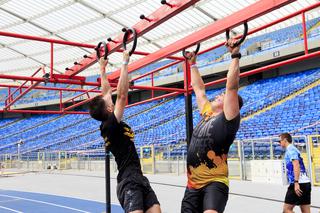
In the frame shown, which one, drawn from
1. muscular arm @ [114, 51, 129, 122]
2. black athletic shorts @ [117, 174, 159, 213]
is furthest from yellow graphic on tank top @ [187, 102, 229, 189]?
muscular arm @ [114, 51, 129, 122]

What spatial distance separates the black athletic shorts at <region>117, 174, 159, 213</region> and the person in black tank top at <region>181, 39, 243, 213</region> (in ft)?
1.29

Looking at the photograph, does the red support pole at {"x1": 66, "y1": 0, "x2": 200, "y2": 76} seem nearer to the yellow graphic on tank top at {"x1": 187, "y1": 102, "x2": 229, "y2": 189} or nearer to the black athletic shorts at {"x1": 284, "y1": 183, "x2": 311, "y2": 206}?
the yellow graphic on tank top at {"x1": 187, "y1": 102, "x2": 229, "y2": 189}

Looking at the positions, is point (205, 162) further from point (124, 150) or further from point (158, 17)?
point (158, 17)

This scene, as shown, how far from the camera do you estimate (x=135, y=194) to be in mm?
2910

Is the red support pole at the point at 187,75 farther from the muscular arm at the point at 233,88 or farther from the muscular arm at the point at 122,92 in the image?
the muscular arm at the point at 233,88

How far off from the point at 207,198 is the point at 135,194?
692 millimetres

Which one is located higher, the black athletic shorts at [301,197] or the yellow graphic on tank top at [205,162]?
the yellow graphic on tank top at [205,162]

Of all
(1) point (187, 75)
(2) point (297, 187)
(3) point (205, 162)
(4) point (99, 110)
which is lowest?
(2) point (297, 187)

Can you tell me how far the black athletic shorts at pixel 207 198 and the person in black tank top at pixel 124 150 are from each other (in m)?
0.40

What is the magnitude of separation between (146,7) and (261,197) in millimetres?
13081

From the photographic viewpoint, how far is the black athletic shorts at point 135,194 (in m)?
2.87

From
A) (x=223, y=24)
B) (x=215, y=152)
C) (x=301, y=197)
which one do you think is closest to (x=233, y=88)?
(x=215, y=152)

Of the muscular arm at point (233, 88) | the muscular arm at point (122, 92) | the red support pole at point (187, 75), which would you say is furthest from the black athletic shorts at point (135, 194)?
the red support pole at point (187, 75)

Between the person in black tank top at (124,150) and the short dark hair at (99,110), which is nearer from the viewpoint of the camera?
the person in black tank top at (124,150)
